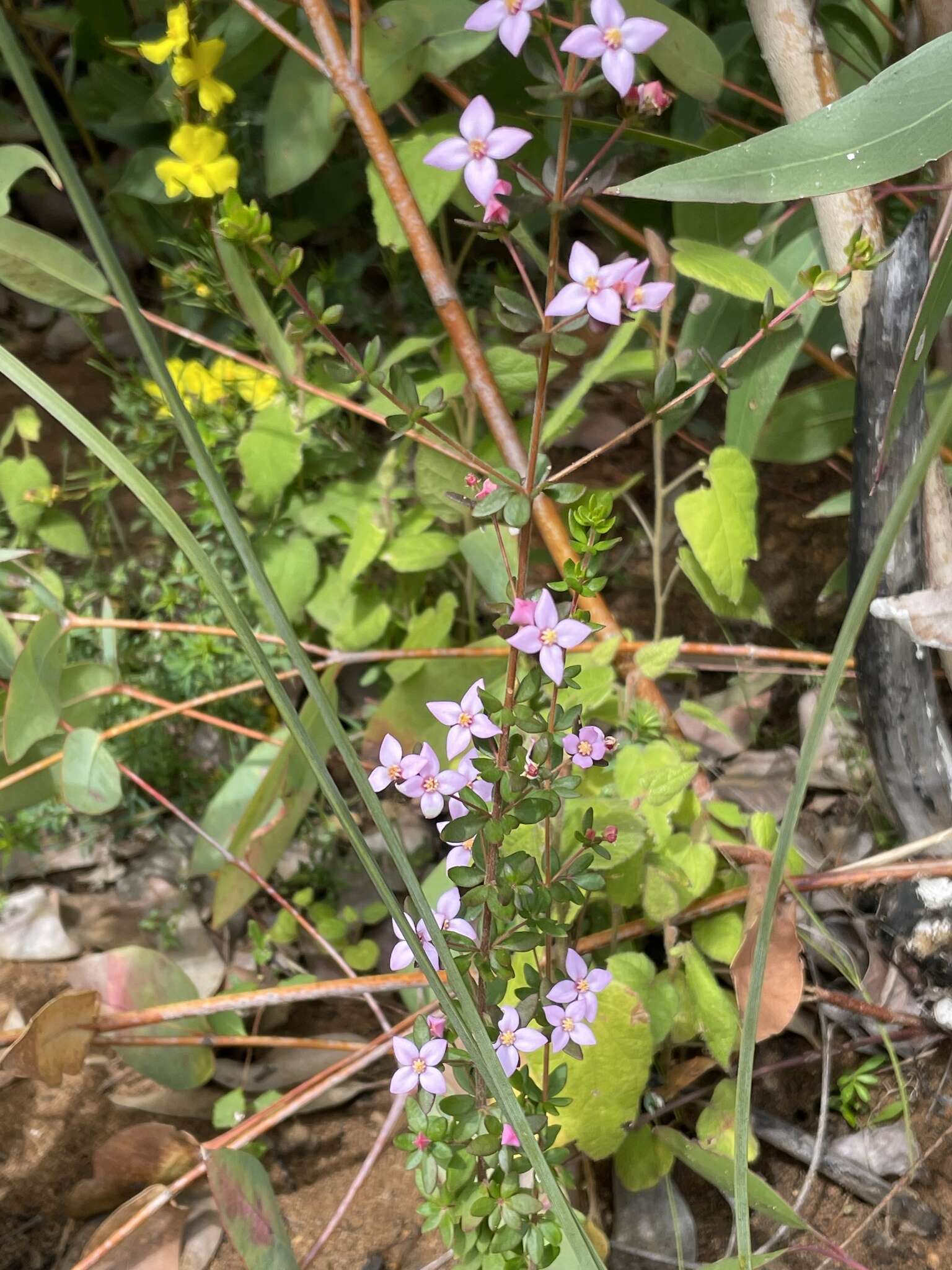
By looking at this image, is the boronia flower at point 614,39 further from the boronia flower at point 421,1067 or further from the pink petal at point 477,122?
the boronia flower at point 421,1067

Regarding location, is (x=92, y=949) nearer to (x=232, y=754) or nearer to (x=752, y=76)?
(x=232, y=754)

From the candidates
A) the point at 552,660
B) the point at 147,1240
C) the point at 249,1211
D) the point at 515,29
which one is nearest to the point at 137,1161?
the point at 147,1240

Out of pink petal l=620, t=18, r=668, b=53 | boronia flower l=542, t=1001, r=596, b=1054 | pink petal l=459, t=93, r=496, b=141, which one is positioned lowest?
boronia flower l=542, t=1001, r=596, b=1054

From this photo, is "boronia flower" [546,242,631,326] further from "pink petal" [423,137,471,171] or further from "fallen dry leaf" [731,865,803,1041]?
"fallen dry leaf" [731,865,803,1041]

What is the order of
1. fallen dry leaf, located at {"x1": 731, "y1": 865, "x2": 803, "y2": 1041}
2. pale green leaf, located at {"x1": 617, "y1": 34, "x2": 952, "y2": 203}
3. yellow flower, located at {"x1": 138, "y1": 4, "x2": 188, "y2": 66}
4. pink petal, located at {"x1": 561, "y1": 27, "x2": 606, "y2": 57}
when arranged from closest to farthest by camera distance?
pink petal, located at {"x1": 561, "y1": 27, "x2": 606, "y2": 57} < pale green leaf, located at {"x1": 617, "y1": 34, "x2": 952, "y2": 203} < fallen dry leaf, located at {"x1": 731, "y1": 865, "x2": 803, "y2": 1041} < yellow flower, located at {"x1": 138, "y1": 4, "x2": 188, "y2": 66}

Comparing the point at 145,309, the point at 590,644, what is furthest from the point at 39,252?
the point at 590,644

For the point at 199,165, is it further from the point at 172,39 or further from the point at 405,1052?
the point at 405,1052

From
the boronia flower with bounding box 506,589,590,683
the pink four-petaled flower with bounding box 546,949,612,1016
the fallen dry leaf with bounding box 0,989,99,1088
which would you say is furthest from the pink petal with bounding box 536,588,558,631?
the fallen dry leaf with bounding box 0,989,99,1088
